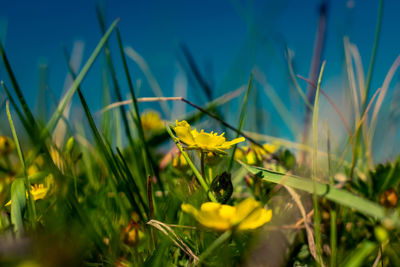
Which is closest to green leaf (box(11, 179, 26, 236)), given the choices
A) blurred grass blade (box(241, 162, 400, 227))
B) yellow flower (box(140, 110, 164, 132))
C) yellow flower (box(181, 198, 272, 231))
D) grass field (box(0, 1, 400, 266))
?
grass field (box(0, 1, 400, 266))

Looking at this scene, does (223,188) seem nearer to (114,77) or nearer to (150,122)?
(114,77)

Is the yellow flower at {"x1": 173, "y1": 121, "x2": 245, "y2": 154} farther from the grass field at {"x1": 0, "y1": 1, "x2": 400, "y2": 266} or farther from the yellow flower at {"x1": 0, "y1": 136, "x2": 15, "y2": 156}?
the yellow flower at {"x1": 0, "y1": 136, "x2": 15, "y2": 156}

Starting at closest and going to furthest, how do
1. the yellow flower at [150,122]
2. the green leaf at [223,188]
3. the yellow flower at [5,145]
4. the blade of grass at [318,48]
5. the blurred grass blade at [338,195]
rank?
the blurred grass blade at [338,195] < the green leaf at [223,188] < the blade of grass at [318,48] < the yellow flower at [5,145] < the yellow flower at [150,122]

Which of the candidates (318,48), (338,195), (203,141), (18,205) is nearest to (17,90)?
(18,205)

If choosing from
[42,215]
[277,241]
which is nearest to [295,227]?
[277,241]

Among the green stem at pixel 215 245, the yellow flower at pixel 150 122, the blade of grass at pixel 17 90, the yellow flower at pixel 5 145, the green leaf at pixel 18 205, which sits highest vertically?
the blade of grass at pixel 17 90

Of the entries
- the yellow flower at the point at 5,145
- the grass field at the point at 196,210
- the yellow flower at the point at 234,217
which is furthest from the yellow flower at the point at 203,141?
the yellow flower at the point at 5,145

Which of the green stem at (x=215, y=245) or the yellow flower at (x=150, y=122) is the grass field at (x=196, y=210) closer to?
the green stem at (x=215, y=245)
